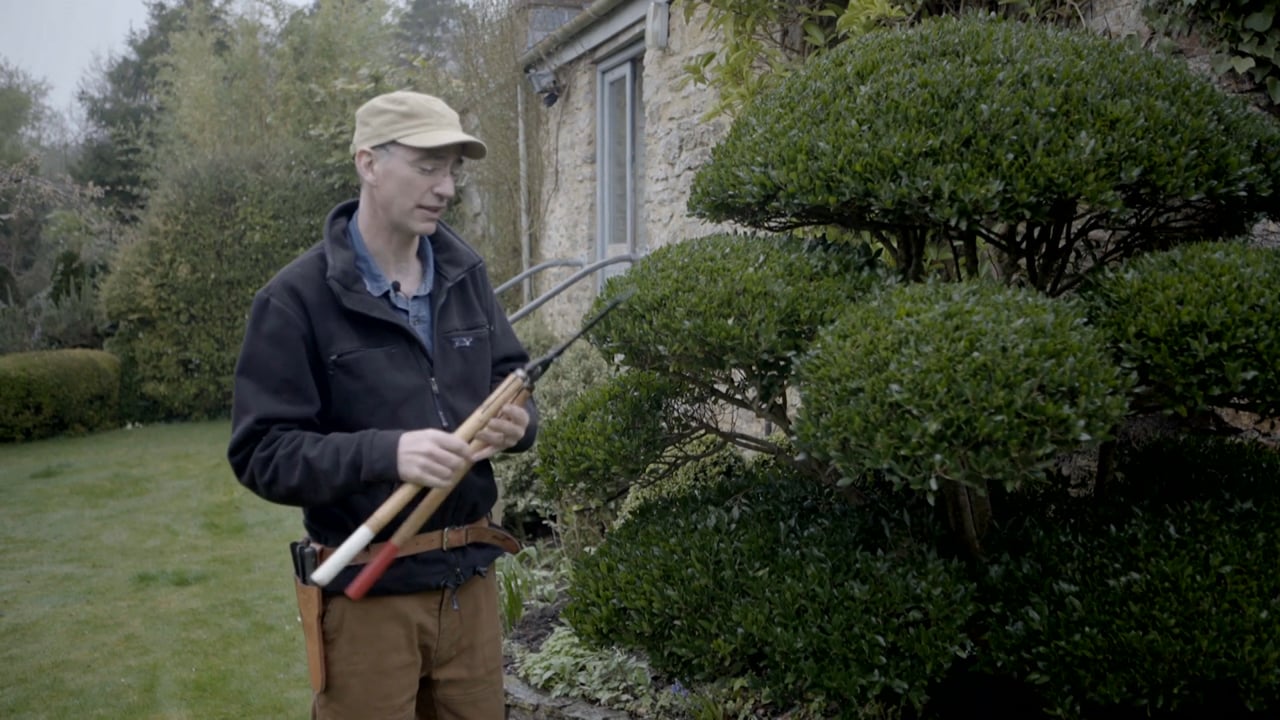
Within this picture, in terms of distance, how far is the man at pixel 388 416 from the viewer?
215 centimetres

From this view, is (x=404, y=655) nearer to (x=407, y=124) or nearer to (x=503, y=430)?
(x=503, y=430)

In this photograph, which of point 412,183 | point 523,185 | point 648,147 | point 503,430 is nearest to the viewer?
point 503,430

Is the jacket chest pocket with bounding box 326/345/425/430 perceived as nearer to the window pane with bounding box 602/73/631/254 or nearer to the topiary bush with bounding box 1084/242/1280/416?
the topiary bush with bounding box 1084/242/1280/416

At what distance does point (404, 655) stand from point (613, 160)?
713 centimetres

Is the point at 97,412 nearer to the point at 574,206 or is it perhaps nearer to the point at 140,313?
the point at 140,313

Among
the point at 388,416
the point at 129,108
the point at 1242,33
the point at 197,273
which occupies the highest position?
the point at 129,108

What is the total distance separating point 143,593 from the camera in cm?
660

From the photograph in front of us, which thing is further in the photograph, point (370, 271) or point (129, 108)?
point (129, 108)

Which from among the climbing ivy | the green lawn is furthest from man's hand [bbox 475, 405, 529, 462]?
the green lawn

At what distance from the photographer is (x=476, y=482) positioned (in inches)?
96.4

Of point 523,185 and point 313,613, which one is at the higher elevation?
point 523,185

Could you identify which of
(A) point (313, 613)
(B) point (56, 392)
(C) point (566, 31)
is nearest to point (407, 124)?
(A) point (313, 613)

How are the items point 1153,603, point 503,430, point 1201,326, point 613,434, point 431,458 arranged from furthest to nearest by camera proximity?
point 613,434, point 1153,603, point 1201,326, point 503,430, point 431,458

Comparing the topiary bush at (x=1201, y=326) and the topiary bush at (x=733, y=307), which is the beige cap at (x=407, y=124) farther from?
the topiary bush at (x=1201, y=326)
